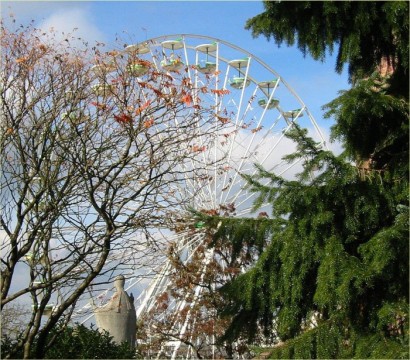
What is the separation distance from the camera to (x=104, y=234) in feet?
22.9

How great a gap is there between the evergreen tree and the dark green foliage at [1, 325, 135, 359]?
58.0 inches

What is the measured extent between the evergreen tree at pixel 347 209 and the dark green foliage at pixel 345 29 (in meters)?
0.01

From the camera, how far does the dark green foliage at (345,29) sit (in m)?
6.46

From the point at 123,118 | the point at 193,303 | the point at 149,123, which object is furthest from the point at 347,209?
the point at 193,303

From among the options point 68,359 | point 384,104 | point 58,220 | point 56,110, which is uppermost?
point 56,110

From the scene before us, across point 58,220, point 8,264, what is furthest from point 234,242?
point 8,264

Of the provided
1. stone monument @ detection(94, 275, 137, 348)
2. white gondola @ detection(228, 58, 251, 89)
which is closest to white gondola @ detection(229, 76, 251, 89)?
white gondola @ detection(228, 58, 251, 89)

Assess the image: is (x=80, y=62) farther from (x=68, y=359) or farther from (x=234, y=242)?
(x=68, y=359)

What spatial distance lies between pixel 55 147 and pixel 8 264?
54.3 inches

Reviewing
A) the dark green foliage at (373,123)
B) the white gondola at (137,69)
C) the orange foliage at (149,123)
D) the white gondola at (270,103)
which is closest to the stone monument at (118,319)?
the orange foliage at (149,123)

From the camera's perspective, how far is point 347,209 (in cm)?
667

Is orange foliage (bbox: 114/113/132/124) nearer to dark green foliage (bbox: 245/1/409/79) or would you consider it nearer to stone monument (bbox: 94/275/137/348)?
dark green foliage (bbox: 245/1/409/79)

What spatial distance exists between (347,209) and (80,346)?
9.70 ft

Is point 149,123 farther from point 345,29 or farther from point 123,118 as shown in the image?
point 345,29
